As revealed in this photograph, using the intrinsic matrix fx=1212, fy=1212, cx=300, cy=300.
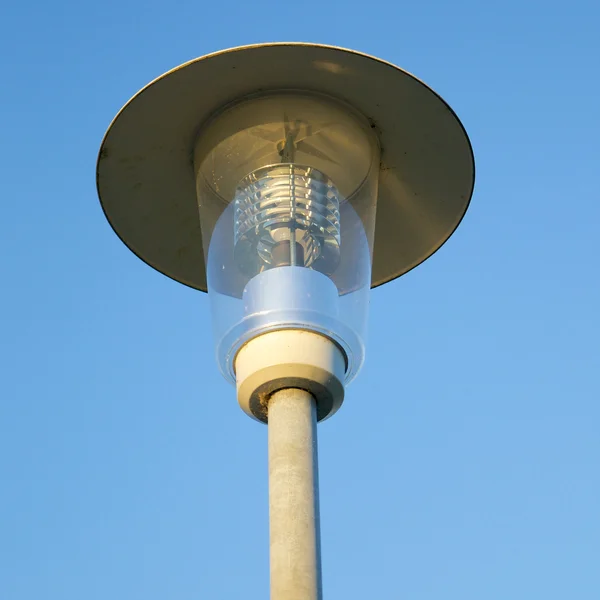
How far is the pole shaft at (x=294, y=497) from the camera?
430cm

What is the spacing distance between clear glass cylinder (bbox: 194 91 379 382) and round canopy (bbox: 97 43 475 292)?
11 centimetres

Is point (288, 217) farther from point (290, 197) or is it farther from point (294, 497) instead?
point (294, 497)

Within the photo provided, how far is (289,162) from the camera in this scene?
5375 mm

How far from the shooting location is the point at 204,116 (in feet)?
18.1

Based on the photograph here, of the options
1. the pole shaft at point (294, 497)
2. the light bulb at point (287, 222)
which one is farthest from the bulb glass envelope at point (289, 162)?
the pole shaft at point (294, 497)

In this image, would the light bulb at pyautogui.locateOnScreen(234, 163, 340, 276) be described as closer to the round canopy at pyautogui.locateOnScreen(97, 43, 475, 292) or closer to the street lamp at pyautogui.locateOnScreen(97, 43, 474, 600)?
the street lamp at pyautogui.locateOnScreen(97, 43, 474, 600)

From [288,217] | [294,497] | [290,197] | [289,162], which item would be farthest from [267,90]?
[294,497]

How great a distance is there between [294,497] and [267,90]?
75.0 inches

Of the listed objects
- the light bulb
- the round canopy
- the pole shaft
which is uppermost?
the round canopy

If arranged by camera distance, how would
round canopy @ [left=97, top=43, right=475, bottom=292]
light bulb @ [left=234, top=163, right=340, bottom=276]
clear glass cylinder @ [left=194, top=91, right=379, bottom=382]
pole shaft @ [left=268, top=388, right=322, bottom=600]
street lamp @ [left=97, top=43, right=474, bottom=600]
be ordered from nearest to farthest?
1. pole shaft @ [left=268, top=388, right=322, bottom=600]
2. street lamp @ [left=97, top=43, right=474, bottom=600]
3. clear glass cylinder @ [left=194, top=91, right=379, bottom=382]
4. light bulb @ [left=234, top=163, right=340, bottom=276]
5. round canopy @ [left=97, top=43, right=475, bottom=292]

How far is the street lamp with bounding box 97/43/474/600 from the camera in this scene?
4.79 m

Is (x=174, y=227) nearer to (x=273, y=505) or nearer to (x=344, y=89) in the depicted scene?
(x=344, y=89)

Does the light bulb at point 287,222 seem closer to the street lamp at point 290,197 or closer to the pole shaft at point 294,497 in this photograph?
the street lamp at point 290,197

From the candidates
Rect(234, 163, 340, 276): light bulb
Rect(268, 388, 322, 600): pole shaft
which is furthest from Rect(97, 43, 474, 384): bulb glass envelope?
Rect(268, 388, 322, 600): pole shaft
